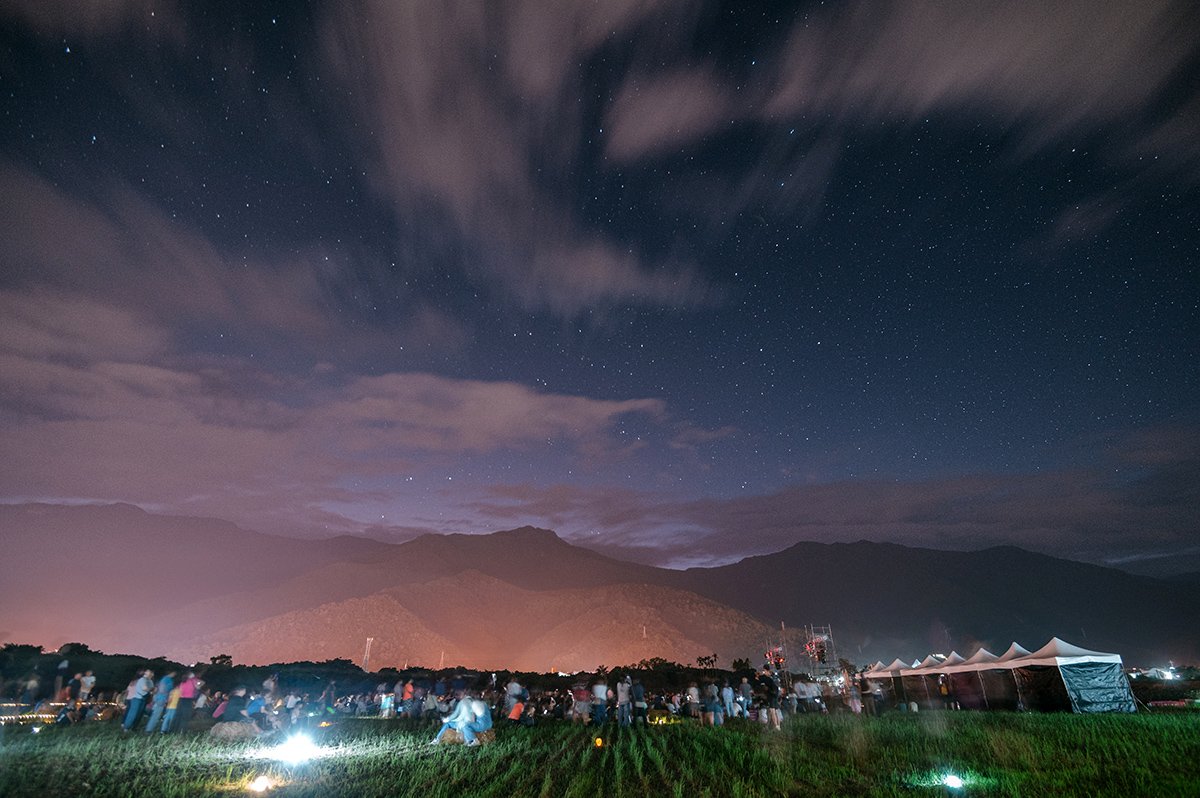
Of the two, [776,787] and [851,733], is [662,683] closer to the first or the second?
[851,733]

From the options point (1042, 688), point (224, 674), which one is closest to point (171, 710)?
point (1042, 688)

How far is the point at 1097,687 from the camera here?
79.3ft

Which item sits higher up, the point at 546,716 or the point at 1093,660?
the point at 1093,660

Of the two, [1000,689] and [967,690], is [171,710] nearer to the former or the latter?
[1000,689]

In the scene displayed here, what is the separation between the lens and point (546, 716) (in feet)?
99.2

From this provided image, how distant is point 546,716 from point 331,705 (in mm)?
11963

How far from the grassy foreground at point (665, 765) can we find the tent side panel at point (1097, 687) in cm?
877

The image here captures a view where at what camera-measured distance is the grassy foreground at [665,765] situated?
8.98 meters

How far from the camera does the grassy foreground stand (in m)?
8.98

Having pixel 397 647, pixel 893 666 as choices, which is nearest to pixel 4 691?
pixel 893 666

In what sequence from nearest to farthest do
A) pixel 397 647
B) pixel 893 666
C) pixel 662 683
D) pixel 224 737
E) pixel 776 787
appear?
pixel 776 787 → pixel 224 737 → pixel 893 666 → pixel 662 683 → pixel 397 647

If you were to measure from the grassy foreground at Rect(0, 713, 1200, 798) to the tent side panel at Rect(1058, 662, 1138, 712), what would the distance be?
8773 mm

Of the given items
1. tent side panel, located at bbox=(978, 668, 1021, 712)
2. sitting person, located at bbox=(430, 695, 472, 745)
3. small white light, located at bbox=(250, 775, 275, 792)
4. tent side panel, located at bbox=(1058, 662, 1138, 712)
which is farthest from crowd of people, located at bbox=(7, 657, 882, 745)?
tent side panel, located at bbox=(1058, 662, 1138, 712)

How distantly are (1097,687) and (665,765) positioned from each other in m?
23.1
